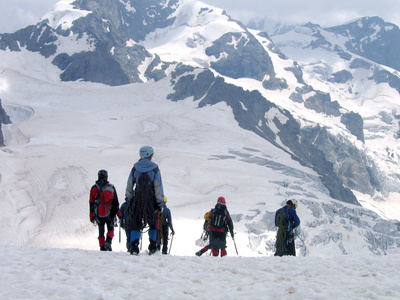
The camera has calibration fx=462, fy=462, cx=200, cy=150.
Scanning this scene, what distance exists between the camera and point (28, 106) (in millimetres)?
142125

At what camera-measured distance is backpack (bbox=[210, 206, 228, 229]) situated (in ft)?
51.8

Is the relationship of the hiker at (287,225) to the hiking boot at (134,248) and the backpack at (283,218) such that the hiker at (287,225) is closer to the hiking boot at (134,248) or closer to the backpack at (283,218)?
the backpack at (283,218)

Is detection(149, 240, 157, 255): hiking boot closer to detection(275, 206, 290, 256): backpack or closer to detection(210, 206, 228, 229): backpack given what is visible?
detection(210, 206, 228, 229): backpack

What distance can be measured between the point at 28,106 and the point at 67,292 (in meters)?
144

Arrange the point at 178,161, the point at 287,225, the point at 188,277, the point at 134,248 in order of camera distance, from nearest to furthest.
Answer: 1. the point at 188,277
2. the point at 134,248
3. the point at 287,225
4. the point at 178,161

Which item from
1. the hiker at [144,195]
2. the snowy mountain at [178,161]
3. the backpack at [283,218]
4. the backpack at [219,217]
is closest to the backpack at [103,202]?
the hiker at [144,195]

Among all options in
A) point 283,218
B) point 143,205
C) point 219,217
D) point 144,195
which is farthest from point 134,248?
point 283,218

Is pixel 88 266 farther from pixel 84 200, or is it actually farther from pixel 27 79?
pixel 27 79

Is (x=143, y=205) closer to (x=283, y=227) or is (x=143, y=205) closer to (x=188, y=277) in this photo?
(x=188, y=277)

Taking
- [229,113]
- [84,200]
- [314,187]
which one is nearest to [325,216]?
[314,187]

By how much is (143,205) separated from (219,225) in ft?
15.8

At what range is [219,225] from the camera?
1583 cm

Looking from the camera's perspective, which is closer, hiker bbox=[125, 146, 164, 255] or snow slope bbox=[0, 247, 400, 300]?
snow slope bbox=[0, 247, 400, 300]

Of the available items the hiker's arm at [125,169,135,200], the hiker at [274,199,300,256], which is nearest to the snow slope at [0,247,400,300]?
the hiker's arm at [125,169,135,200]
